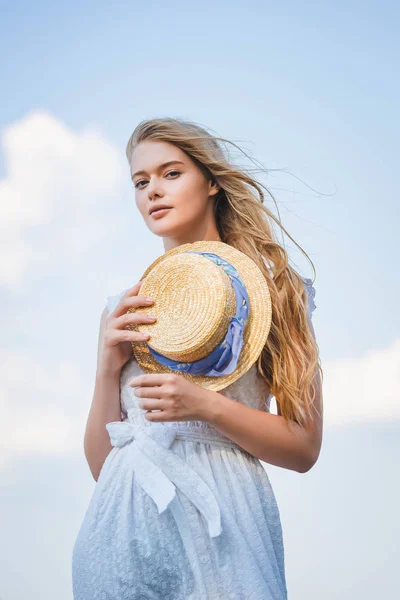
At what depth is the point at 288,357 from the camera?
2.33m

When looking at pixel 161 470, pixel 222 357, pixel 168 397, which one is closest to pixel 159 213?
pixel 222 357

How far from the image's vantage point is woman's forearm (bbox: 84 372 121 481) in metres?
2.25

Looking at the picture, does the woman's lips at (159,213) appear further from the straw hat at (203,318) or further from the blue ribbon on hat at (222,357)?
the blue ribbon on hat at (222,357)

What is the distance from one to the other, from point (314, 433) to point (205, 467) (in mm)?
389

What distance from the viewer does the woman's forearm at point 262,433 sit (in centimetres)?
202

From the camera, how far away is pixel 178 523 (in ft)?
6.39

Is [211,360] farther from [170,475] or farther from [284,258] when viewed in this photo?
[284,258]

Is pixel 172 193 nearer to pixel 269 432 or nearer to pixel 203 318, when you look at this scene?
pixel 203 318

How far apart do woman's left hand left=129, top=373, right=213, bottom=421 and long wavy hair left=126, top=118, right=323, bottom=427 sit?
40cm

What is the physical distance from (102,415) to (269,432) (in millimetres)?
513

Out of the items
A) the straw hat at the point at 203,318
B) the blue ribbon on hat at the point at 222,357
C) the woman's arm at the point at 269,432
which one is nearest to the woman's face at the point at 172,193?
the straw hat at the point at 203,318

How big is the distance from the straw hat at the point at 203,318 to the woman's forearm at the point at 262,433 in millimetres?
84

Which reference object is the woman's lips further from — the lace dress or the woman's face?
the lace dress

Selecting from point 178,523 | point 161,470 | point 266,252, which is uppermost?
point 266,252
